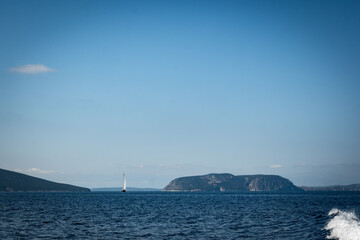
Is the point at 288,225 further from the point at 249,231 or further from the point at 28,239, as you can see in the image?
the point at 28,239

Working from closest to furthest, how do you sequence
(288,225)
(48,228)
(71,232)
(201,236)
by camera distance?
(201,236)
(71,232)
(48,228)
(288,225)

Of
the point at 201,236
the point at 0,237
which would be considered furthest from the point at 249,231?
the point at 0,237

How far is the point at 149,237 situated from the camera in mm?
38875

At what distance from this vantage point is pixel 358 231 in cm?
3862

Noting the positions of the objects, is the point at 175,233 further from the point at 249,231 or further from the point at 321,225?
the point at 321,225

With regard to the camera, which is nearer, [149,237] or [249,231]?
[149,237]

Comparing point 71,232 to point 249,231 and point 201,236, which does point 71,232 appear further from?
point 249,231

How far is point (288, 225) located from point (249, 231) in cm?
860

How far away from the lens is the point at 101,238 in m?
38.0

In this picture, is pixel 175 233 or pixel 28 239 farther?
pixel 175 233

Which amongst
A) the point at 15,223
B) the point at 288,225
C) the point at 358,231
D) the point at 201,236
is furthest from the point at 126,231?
the point at 358,231

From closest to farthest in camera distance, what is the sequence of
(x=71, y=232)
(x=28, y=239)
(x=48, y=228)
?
(x=28, y=239) → (x=71, y=232) → (x=48, y=228)

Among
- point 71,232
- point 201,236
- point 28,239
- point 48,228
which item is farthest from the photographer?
point 48,228

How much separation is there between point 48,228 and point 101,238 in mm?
11018
